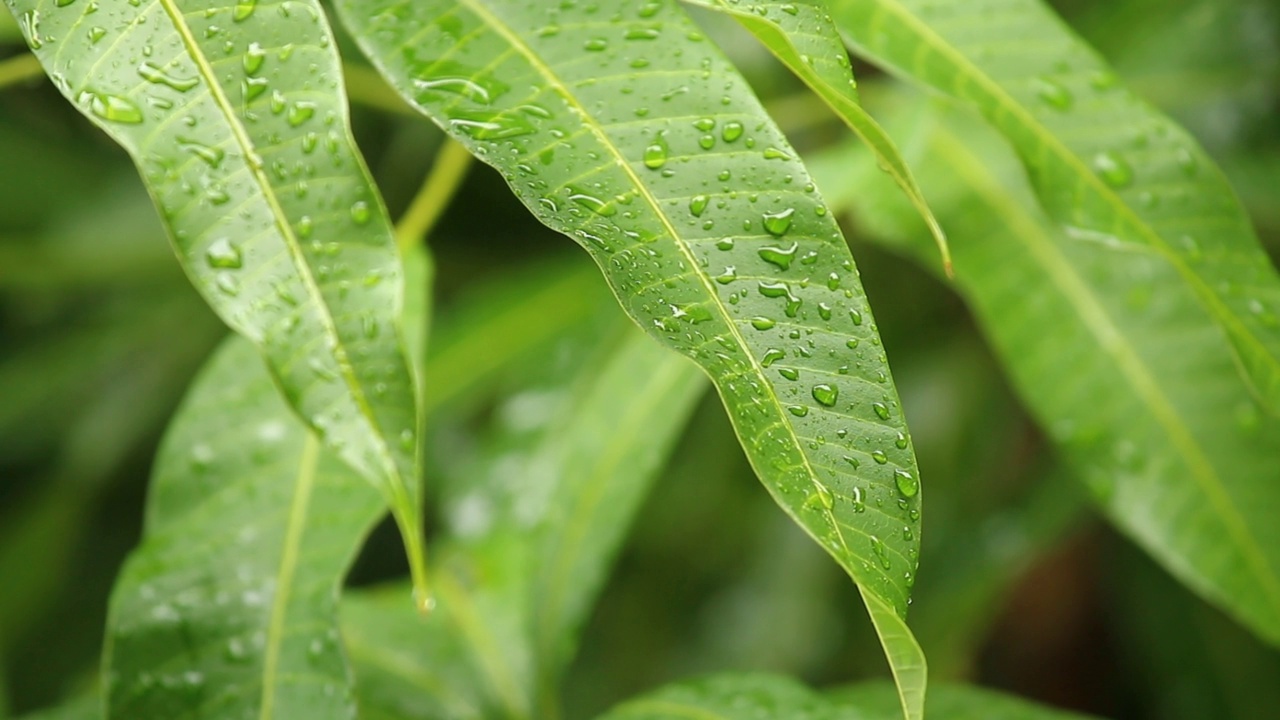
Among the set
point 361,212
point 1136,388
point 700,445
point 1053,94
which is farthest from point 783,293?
point 700,445

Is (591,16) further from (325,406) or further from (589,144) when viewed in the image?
(325,406)

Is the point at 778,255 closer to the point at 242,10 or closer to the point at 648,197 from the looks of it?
the point at 648,197

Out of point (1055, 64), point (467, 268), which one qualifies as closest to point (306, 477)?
point (1055, 64)

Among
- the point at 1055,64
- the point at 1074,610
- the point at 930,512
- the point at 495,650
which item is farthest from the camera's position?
the point at 1074,610

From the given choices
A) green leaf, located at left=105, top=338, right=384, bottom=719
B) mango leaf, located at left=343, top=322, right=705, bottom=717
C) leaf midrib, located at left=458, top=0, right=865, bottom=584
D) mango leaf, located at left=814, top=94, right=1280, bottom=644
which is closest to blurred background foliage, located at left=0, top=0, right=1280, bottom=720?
mango leaf, located at left=343, top=322, right=705, bottom=717

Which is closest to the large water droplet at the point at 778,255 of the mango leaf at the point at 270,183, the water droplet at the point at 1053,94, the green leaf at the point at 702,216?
the green leaf at the point at 702,216

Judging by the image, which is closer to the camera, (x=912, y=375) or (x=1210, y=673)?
(x=1210, y=673)
